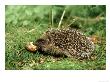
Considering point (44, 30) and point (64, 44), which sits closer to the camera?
point (64, 44)

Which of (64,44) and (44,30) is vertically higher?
(44,30)
